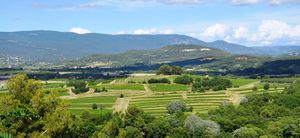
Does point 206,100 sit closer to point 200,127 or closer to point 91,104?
point 91,104

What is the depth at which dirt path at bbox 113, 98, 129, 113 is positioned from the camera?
9350 centimetres

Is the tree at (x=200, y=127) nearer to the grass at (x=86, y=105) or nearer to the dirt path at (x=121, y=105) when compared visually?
the dirt path at (x=121, y=105)

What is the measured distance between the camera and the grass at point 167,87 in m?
121

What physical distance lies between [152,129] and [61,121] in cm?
2576

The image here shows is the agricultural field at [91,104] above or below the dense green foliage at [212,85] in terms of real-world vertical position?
below

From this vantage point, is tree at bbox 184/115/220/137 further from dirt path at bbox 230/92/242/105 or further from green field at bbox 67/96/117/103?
green field at bbox 67/96/117/103

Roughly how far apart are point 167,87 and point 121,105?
29.8 metres

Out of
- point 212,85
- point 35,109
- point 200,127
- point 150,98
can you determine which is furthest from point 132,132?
point 212,85

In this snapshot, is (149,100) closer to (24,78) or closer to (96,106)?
(96,106)

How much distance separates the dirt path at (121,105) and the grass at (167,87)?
55.4 feet

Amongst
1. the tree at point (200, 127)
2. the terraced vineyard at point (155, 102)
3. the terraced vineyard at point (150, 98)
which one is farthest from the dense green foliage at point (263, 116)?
the terraced vineyard at point (155, 102)

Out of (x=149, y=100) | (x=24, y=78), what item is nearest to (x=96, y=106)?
(x=149, y=100)

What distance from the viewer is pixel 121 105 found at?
3890 inches

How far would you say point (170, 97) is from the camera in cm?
10788
